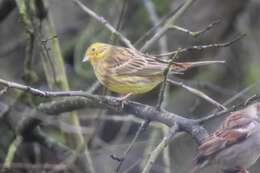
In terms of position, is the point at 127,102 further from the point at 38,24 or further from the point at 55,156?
the point at 55,156

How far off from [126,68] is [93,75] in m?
1.77

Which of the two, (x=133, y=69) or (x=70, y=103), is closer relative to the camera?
(x=70, y=103)

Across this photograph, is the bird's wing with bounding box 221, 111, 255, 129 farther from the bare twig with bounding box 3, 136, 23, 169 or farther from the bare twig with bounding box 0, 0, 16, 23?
the bare twig with bounding box 0, 0, 16, 23

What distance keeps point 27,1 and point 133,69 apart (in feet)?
3.28

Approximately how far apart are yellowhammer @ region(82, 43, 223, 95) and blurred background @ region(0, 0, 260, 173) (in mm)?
157

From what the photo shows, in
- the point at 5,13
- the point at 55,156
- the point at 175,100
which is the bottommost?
the point at 55,156

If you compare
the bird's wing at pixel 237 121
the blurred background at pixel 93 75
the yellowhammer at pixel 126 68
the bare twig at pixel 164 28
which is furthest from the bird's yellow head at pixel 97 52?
the bird's wing at pixel 237 121

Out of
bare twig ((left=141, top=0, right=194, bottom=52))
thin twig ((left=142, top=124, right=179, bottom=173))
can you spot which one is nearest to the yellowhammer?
bare twig ((left=141, top=0, right=194, bottom=52))

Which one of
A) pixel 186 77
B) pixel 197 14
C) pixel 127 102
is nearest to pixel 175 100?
pixel 186 77

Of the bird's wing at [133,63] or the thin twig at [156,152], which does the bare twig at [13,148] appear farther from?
the thin twig at [156,152]

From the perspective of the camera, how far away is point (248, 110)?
5918mm

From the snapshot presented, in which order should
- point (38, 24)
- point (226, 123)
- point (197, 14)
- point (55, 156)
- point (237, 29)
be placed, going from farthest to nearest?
point (237, 29), point (197, 14), point (55, 156), point (38, 24), point (226, 123)

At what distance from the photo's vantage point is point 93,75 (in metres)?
8.56

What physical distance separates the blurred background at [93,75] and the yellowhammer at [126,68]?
0.16 m
